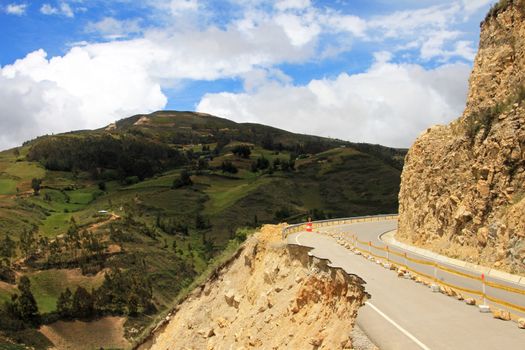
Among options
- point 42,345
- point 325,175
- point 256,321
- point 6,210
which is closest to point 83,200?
point 6,210

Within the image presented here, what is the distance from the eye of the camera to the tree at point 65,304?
205ft

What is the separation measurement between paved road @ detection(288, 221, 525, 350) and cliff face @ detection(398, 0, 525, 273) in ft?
20.0

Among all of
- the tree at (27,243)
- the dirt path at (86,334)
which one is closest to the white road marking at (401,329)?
the dirt path at (86,334)

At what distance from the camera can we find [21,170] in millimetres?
155250

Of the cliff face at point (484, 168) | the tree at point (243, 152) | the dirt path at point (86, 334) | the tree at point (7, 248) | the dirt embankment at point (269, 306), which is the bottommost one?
A: the dirt path at point (86, 334)

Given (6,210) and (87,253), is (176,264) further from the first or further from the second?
(6,210)

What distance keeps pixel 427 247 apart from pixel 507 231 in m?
9.73

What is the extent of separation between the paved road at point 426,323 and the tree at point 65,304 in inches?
2175

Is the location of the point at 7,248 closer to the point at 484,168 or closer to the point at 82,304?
the point at 82,304

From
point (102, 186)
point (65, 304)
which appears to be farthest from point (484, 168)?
point (102, 186)

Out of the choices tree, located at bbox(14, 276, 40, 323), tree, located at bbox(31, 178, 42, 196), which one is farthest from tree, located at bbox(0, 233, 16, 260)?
tree, located at bbox(31, 178, 42, 196)

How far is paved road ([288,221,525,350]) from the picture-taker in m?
9.62

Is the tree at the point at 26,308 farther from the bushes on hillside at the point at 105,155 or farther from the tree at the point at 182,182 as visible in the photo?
the bushes on hillside at the point at 105,155

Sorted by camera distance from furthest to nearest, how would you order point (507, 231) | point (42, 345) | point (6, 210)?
point (6, 210) < point (42, 345) < point (507, 231)
